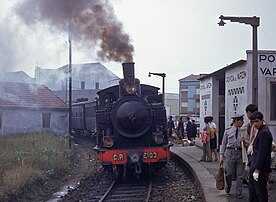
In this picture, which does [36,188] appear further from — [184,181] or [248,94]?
[248,94]

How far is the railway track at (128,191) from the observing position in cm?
1054

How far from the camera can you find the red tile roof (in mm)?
28781

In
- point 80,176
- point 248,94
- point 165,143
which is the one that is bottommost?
point 80,176

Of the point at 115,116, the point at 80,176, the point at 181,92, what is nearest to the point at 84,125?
the point at 80,176

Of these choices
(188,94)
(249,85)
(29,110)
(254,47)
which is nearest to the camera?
(254,47)

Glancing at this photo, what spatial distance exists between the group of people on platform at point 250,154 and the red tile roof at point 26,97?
20.5m

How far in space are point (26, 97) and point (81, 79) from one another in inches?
1236

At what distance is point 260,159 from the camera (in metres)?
6.49

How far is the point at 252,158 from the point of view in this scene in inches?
270

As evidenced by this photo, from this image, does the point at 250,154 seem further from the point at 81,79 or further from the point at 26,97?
the point at 81,79

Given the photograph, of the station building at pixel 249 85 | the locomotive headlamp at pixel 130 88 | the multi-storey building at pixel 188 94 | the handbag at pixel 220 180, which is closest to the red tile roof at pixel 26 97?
the station building at pixel 249 85

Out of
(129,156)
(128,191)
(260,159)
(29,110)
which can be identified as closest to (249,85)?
(129,156)

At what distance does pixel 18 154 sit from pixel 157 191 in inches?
215

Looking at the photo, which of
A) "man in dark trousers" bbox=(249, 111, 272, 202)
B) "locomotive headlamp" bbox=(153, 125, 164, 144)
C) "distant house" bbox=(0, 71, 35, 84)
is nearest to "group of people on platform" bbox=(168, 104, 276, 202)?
"man in dark trousers" bbox=(249, 111, 272, 202)
